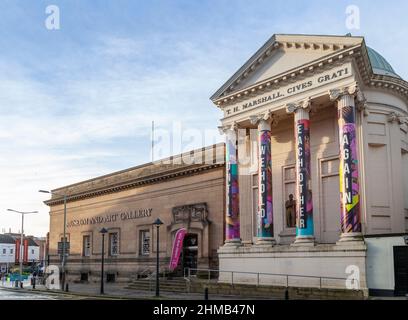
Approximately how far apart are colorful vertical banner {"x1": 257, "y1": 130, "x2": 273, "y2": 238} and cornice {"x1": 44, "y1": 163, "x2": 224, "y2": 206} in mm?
7326

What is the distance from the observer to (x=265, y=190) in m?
31.3

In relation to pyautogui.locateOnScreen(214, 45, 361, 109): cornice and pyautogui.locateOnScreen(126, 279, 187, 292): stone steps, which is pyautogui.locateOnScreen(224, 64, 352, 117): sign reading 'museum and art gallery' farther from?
pyautogui.locateOnScreen(126, 279, 187, 292): stone steps

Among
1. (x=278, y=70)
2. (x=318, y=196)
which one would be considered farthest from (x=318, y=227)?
(x=278, y=70)

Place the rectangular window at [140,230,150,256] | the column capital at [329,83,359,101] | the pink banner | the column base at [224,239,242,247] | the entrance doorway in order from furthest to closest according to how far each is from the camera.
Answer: the rectangular window at [140,230,150,256], the entrance doorway, the pink banner, the column base at [224,239,242,247], the column capital at [329,83,359,101]

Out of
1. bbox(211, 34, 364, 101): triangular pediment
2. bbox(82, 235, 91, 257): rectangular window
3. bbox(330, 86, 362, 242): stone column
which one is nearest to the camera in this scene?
bbox(330, 86, 362, 242): stone column

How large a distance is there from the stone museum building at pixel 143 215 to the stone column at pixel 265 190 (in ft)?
23.6

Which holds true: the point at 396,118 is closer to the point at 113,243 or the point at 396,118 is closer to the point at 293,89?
the point at 293,89

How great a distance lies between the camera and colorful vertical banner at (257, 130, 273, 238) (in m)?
31.0

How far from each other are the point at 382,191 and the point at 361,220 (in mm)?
2855

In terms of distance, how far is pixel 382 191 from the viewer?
30312mm

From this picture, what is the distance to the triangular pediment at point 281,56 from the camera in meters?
29.1

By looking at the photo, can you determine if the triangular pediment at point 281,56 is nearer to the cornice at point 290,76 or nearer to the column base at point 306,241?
the cornice at point 290,76

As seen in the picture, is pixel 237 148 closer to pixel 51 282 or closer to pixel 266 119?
pixel 266 119

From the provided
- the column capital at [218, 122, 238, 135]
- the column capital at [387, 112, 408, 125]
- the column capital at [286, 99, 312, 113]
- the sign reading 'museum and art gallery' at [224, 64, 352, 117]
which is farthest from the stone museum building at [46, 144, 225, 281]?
the column capital at [387, 112, 408, 125]
